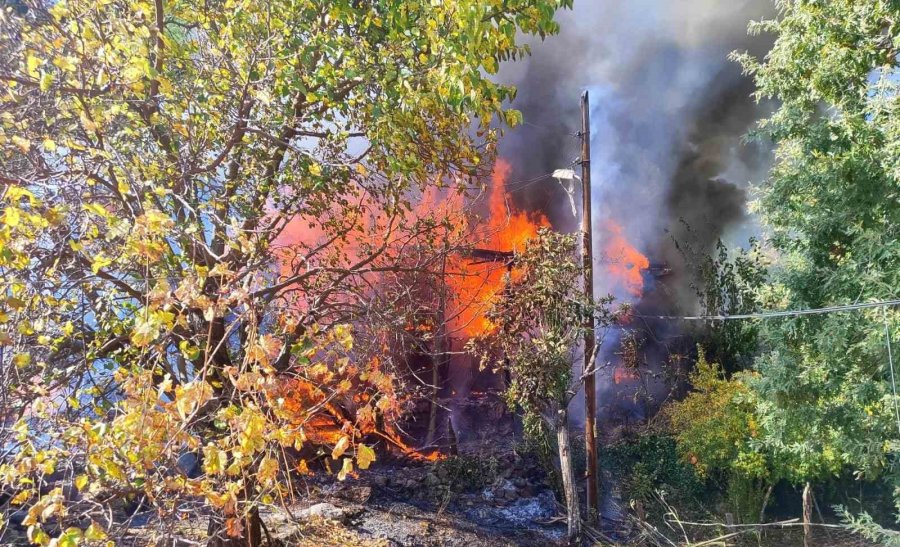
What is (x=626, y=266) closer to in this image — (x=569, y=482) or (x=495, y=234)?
(x=495, y=234)

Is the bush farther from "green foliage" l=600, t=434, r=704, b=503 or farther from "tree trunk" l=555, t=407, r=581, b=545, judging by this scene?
"tree trunk" l=555, t=407, r=581, b=545

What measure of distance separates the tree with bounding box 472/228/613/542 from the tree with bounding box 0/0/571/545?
477cm

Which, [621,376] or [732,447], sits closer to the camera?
[732,447]

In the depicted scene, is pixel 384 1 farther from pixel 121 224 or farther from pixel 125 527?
pixel 125 527

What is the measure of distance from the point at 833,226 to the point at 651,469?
800cm

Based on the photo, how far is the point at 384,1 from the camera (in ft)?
15.8

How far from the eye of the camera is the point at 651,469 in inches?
566

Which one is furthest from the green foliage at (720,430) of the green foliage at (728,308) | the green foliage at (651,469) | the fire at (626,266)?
the fire at (626,266)

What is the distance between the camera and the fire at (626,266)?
75.2ft

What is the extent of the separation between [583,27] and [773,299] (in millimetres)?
16046

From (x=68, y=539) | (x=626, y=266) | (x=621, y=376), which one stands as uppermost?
(x=626, y=266)

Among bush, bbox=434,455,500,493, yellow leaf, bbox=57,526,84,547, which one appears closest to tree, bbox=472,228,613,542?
bush, bbox=434,455,500,493

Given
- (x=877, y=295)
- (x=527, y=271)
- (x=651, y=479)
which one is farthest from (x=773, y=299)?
(x=651, y=479)

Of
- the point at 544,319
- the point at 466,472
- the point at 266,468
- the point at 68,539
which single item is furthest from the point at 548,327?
the point at 68,539
